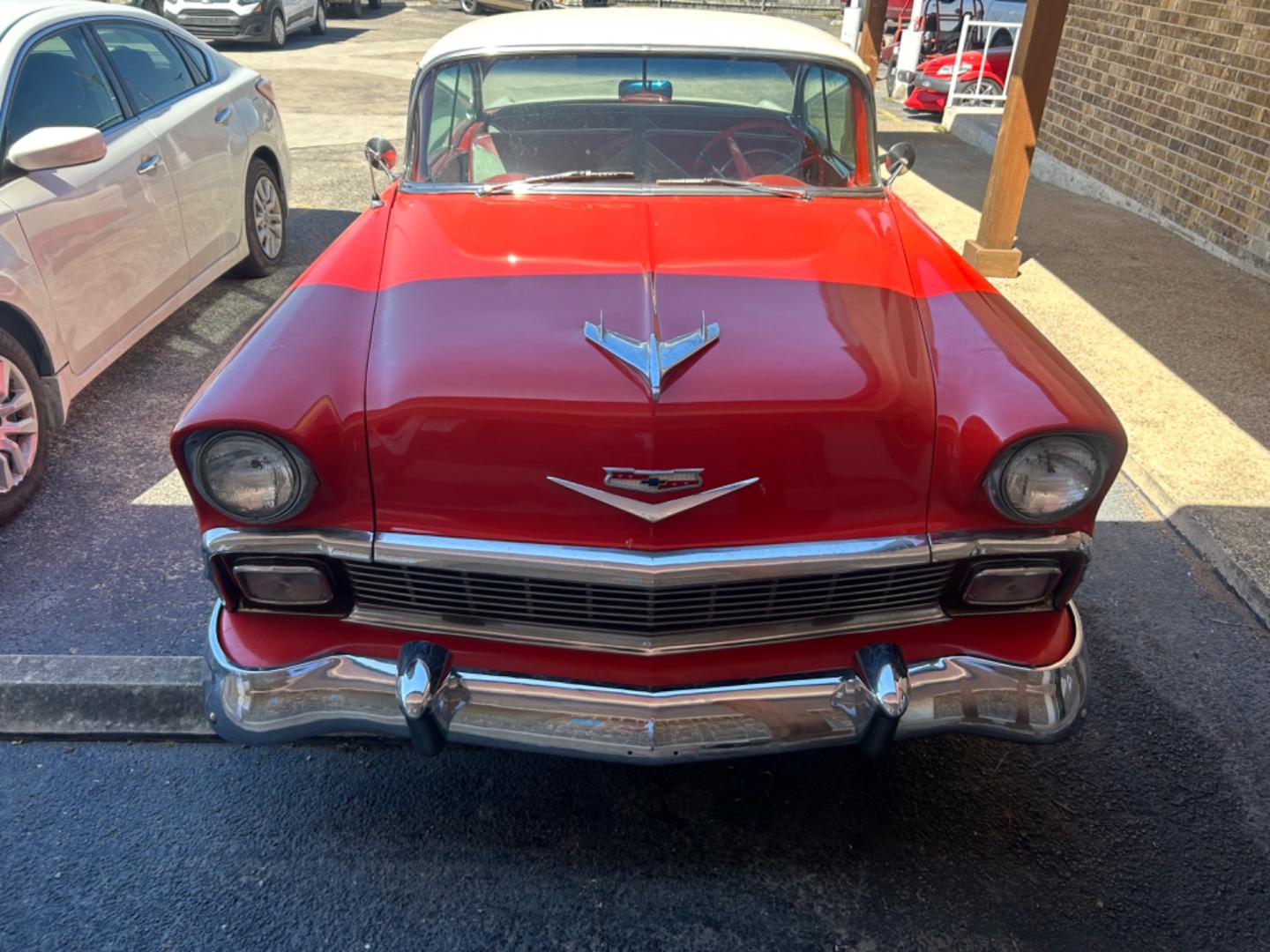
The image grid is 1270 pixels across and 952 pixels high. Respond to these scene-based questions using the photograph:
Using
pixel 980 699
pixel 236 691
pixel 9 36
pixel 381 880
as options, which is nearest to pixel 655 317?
pixel 980 699

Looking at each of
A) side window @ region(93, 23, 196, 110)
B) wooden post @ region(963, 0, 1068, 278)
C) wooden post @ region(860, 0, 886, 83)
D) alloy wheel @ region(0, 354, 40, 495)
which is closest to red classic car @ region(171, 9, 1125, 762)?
alloy wheel @ region(0, 354, 40, 495)

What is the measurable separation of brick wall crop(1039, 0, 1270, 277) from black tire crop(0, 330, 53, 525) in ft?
22.3

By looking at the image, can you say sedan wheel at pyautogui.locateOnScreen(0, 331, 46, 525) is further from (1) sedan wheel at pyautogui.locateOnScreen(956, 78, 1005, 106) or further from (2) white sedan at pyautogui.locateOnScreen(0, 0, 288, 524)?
(1) sedan wheel at pyautogui.locateOnScreen(956, 78, 1005, 106)

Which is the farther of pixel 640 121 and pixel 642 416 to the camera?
pixel 640 121

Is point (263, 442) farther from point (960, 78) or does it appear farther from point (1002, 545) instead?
point (960, 78)

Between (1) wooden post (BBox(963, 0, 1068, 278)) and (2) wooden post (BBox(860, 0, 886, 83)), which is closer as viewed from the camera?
(1) wooden post (BBox(963, 0, 1068, 278))

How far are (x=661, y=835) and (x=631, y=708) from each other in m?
0.56

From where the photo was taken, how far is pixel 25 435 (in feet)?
Result: 11.6

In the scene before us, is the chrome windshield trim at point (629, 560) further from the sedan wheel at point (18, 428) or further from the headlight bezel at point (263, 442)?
the sedan wheel at point (18, 428)

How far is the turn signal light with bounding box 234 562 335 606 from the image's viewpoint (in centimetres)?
207

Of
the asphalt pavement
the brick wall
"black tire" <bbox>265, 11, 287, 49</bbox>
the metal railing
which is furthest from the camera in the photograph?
"black tire" <bbox>265, 11, 287, 49</bbox>

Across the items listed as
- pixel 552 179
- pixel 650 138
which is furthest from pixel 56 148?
pixel 650 138

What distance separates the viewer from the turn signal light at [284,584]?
207cm

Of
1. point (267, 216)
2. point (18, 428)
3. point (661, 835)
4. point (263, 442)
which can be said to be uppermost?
point (263, 442)
